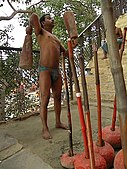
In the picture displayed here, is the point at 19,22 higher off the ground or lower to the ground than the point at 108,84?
higher

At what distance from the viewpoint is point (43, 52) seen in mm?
2895

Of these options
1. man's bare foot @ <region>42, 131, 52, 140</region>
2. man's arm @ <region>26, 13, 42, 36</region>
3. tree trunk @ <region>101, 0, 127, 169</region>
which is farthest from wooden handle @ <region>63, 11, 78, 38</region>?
man's bare foot @ <region>42, 131, 52, 140</region>

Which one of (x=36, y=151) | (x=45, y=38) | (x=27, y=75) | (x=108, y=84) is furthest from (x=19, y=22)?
(x=36, y=151)

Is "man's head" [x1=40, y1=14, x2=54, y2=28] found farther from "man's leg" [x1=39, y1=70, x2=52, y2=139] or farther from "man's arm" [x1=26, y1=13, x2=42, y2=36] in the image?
"man's leg" [x1=39, y1=70, x2=52, y2=139]

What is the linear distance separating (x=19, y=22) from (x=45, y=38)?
5.82 metres

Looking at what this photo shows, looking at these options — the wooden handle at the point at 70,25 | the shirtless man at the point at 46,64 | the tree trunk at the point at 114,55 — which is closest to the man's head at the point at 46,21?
the shirtless man at the point at 46,64

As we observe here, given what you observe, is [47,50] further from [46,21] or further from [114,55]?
[114,55]

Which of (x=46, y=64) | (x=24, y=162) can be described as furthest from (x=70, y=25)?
(x=24, y=162)

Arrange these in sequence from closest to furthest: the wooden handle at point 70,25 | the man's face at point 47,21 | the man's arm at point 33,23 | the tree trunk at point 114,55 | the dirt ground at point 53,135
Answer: the tree trunk at point 114,55
the wooden handle at point 70,25
the dirt ground at point 53,135
the man's arm at point 33,23
the man's face at point 47,21

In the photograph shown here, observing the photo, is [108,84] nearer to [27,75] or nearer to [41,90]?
[27,75]

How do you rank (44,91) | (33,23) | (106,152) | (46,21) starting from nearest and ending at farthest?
(106,152)
(33,23)
(44,91)
(46,21)

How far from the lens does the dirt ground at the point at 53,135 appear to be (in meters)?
2.37

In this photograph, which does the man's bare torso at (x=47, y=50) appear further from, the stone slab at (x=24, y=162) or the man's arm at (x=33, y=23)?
the stone slab at (x=24, y=162)

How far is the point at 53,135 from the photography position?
2879mm
